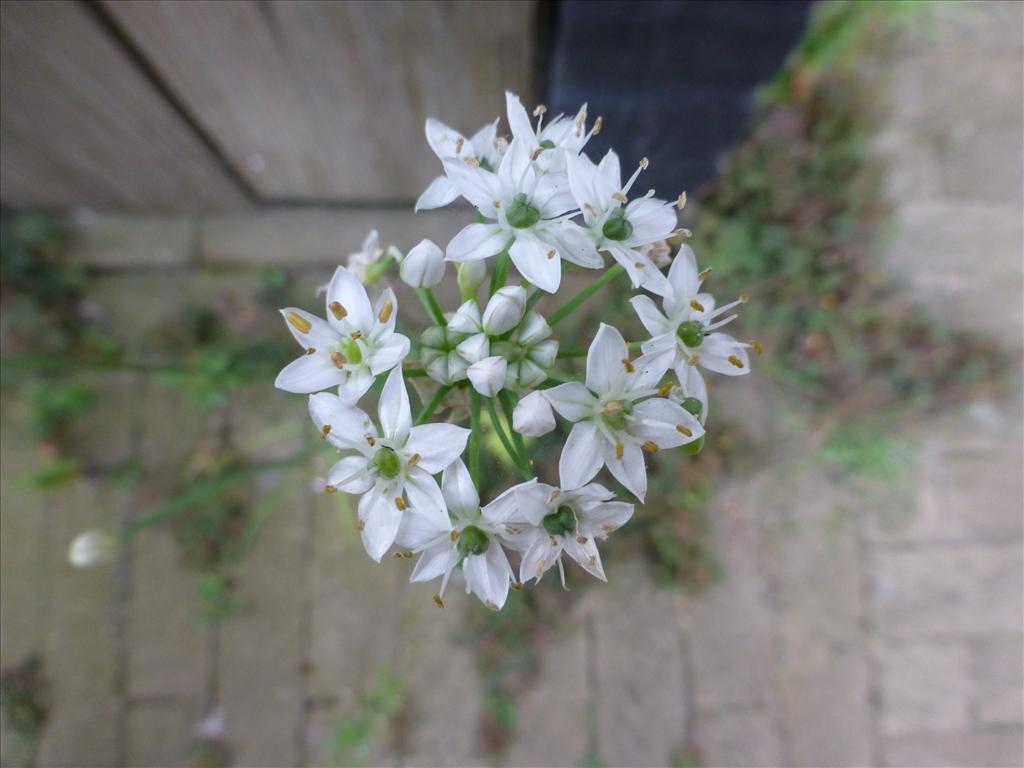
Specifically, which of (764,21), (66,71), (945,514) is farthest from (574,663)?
(66,71)

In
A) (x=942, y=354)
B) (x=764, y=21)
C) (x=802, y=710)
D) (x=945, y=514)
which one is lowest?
(x=802, y=710)

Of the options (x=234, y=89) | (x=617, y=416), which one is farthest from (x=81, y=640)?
(x=617, y=416)

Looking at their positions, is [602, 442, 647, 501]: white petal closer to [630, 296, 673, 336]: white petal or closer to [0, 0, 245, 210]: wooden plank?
[630, 296, 673, 336]: white petal

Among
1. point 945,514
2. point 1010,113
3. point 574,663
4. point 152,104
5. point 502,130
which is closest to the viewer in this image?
point 502,130

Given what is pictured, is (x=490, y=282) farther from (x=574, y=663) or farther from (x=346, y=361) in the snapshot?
(x=574, y=663)

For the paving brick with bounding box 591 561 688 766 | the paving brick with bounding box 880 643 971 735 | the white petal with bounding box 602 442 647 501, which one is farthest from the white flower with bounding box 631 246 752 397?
the paving brick with bounding box 880 643 971 735

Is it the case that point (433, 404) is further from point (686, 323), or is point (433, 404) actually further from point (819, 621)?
point (819, 621)
